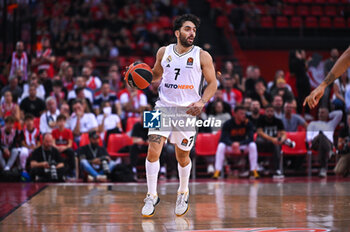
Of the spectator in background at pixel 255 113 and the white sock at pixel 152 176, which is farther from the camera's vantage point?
the spectator in background at pixel 255 113

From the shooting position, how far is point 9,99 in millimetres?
12414

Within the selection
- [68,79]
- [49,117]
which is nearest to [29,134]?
[49,117]

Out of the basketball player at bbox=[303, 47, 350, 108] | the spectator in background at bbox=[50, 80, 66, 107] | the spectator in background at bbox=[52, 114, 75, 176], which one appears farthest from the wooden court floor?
the spectator in background at bbox=[50, 80, 66, 107]

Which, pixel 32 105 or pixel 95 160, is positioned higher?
pixel 32 105

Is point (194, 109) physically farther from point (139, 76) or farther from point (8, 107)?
point (8, 107)

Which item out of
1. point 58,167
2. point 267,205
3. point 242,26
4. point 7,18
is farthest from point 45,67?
point 267,205

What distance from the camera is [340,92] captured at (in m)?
13.3

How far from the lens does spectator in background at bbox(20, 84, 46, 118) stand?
12.9 metres

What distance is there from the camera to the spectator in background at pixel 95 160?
1139 centimetres

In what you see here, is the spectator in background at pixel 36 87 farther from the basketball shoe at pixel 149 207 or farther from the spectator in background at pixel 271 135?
the basketball shoe at pixel 149 207

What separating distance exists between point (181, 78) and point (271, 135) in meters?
6.33

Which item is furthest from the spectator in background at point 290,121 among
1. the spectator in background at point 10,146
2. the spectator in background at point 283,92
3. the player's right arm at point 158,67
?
the player's right arm at point 158,67

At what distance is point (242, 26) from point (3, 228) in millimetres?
15813

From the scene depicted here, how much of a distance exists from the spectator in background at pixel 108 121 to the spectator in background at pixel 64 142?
926 millimetres
